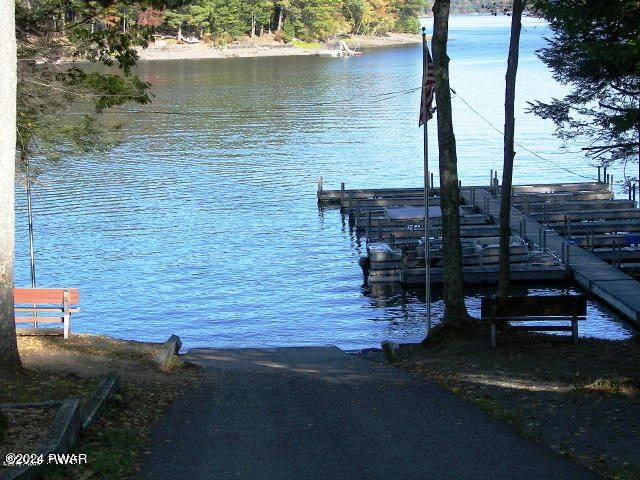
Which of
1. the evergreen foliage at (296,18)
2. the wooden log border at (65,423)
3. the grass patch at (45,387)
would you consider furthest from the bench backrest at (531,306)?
the evergreen foliage at (296,18)

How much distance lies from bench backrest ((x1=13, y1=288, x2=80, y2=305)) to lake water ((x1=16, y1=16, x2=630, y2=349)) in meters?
5.25

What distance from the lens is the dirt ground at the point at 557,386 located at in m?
8.64

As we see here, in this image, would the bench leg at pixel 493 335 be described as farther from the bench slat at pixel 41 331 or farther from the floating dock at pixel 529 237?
the floating dock at pixel 529 237

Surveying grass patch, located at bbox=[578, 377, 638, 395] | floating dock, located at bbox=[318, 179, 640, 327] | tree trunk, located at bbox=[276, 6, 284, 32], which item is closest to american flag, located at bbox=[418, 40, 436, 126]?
grass patch, located at bbox=[578, 377, 638, 395]

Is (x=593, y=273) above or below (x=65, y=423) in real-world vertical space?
below

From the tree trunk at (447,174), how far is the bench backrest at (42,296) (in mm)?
6517

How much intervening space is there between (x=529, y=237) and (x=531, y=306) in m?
18.8

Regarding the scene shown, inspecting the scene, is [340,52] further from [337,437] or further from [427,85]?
[337,437]

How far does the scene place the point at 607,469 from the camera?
7.88 m

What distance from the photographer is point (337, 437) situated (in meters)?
8.89

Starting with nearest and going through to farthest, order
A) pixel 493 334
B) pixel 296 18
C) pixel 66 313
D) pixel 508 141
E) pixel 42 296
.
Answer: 1. pixel 493 334
2. pixel 66 313
3. pixel 42 296
4. pixel 508 141
5. pixel 296 18

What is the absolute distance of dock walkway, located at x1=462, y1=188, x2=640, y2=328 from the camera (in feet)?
81.8

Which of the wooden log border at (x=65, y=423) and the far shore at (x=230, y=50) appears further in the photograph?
the far shore at (x=230, y=50)

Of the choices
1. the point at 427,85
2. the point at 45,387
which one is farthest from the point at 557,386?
the point at 427,85
